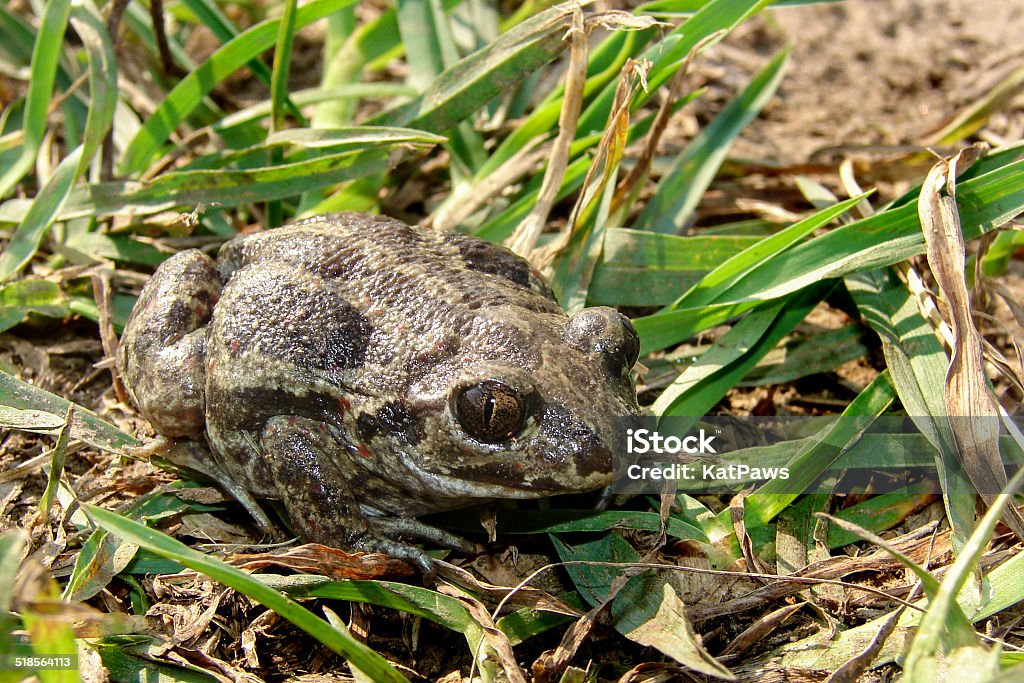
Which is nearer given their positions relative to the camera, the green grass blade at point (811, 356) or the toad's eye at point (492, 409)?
the toad's eye at point (492, 409)

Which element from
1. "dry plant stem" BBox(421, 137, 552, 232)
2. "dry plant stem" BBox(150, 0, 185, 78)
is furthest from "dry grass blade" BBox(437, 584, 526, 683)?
"dry plant stem" BBox(150, 0, 185, 78)

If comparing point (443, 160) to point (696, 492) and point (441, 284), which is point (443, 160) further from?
point (696, 492)

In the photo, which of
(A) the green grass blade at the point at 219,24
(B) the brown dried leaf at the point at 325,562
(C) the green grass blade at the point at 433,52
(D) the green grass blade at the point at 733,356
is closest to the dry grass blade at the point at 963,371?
(D) the green grass blade at the point at 733,356

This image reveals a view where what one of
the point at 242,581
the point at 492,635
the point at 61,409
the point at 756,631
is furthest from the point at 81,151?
the point at 756,631

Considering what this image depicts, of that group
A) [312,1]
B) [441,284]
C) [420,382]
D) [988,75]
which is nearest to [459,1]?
[312,1]

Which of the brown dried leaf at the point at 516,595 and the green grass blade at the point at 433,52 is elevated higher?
the green grass blade at the point at 433,52

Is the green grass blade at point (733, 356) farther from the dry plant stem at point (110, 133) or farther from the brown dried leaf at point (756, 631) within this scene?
the dry plant stem at point (110, 133)

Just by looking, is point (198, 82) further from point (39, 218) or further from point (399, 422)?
point (399, 422)
